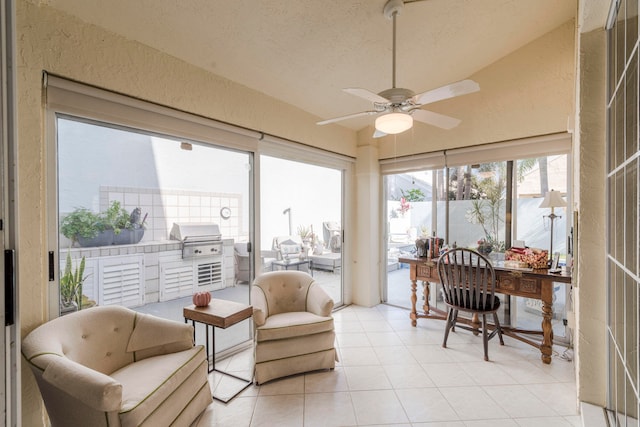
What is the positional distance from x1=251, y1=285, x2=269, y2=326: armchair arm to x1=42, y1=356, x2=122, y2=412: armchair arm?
106cm

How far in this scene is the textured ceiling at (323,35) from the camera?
1930mm

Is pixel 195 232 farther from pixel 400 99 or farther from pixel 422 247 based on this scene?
pixel 422 247

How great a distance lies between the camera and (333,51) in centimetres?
255

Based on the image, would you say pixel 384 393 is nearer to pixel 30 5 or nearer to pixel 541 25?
pixel 30 5

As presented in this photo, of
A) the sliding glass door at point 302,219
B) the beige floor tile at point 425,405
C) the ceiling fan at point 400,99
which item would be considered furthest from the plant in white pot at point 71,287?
the beige floor tile at point 425,405

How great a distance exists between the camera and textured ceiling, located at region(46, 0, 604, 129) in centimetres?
193

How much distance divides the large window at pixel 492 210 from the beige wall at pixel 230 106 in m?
0.36

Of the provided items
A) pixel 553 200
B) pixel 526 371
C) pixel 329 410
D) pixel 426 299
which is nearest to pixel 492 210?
pixel 553 200

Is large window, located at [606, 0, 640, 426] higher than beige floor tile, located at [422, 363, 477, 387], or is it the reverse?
large window, located at [606, 0, 640, 426]

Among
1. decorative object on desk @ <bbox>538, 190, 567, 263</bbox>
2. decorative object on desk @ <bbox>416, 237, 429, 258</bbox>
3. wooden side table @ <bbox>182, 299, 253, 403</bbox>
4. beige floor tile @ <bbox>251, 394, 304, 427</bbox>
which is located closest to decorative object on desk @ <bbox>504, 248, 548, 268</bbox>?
decorative object on desk @ <bbox>538, 190, 567, 263</bbox>

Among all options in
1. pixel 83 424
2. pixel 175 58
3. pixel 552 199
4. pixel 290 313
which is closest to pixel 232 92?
pixel 175 58

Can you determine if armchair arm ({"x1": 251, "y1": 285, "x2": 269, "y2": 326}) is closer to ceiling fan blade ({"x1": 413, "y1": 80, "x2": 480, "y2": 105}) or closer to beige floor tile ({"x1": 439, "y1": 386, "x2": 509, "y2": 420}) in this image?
beige floor tile ({"x1": 439, "y1": 386, "x2": 509, "y2": 420})

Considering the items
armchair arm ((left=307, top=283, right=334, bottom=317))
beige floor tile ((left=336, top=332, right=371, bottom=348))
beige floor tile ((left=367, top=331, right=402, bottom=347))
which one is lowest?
beige floor tile ((left=336, top=332, right=371, bottom=348))

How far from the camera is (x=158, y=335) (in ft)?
6.12
